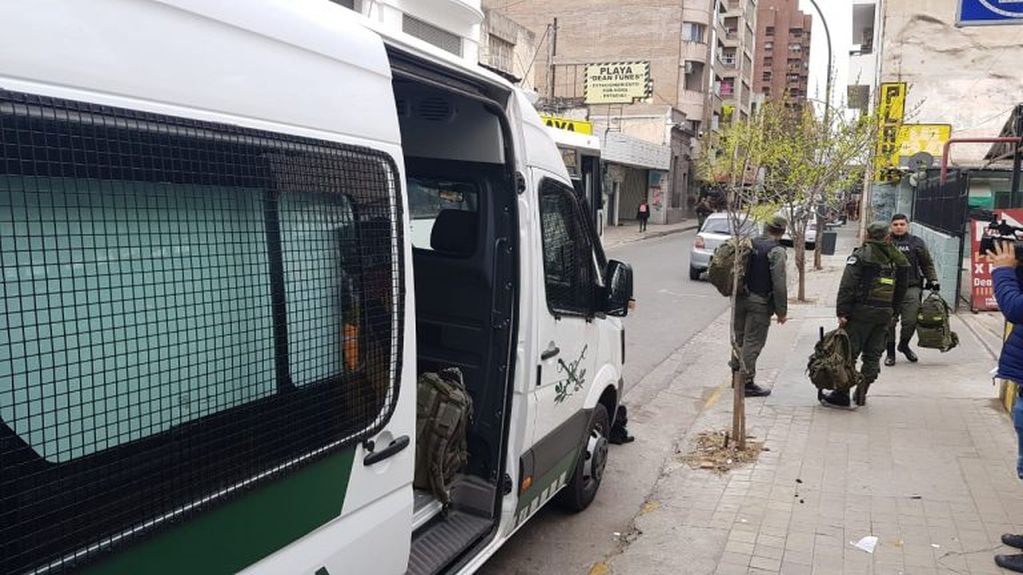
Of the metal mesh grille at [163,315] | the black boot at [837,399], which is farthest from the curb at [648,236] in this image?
the metal mesh grille at [163,315]

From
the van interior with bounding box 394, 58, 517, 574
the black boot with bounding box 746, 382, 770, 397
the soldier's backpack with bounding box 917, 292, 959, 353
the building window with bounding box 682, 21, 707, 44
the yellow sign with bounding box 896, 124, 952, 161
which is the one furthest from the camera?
the building window with bounding box 682, 21, 707, 44

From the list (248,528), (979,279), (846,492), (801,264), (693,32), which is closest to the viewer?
(248,528)

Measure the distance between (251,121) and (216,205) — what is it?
0.25 meters

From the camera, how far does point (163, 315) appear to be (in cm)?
186

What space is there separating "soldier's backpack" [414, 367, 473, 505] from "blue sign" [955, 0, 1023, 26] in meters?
5.86

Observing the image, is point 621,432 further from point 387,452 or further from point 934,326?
point 934,326

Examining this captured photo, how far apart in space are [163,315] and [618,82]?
37.1 meters

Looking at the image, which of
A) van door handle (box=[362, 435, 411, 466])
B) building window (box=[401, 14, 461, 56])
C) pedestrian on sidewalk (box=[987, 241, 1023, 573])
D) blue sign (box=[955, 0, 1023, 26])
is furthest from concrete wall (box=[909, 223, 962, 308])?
van door handle (box=[362, 435, 411, 466])

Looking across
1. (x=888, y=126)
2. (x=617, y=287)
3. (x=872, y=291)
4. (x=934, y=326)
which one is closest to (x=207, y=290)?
(x=617, y=287)

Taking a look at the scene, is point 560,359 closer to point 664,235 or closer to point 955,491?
point 955,491

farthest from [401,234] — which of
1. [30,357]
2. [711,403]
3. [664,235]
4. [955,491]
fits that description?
[664,235]

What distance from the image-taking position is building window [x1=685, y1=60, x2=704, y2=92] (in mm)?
51344

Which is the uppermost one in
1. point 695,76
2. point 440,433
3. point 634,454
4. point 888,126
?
point 695,76

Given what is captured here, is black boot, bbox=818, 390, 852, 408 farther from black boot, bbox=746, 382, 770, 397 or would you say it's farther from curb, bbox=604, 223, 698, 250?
curb, bbox=604, 223, 698, 250
